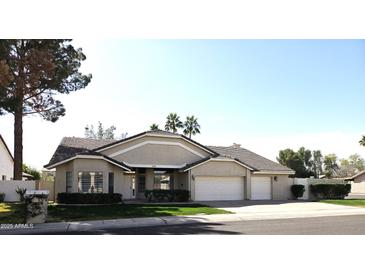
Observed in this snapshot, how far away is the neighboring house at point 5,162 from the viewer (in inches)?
1427

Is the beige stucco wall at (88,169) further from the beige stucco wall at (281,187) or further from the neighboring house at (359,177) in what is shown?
the neighboring house at (359,177)

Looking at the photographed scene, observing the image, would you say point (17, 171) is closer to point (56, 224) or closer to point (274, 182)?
point (56, 224)

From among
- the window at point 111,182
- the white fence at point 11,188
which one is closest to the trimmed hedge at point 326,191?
the window at point 111,182

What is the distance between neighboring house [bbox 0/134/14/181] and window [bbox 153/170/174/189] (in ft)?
→ 53.2

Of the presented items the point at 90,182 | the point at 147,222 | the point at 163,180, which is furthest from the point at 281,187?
the point at 147,222

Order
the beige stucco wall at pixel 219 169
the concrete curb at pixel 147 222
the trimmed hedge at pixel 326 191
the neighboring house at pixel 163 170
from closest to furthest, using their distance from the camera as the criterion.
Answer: the concrete curb at pixel 147 222
the neighboring house at pixel 163 170
the beige stucco wall at pixel 219 169
the trimmed hedge at pixel 326 191

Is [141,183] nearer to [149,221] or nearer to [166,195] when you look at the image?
[166,195]

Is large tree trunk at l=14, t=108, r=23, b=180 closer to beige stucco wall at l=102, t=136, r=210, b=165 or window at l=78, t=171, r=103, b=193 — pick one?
window at l=78, t=171, r=103, b=193

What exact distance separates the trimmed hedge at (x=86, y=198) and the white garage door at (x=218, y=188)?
699 centimetres

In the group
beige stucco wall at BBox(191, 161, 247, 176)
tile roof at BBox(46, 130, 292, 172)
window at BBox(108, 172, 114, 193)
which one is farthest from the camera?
beige stucco wall at BBox(191, 161, 247, 176)

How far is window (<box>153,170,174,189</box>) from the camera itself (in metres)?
30.1

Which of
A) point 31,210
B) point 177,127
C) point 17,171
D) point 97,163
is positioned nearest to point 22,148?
point 17,171

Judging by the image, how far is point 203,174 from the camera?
28.7 metres

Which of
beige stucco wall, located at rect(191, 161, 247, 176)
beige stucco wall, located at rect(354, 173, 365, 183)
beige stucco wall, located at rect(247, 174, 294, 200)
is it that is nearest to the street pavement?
beige stucco wall, located at rect(191, 161, 247, 176)
